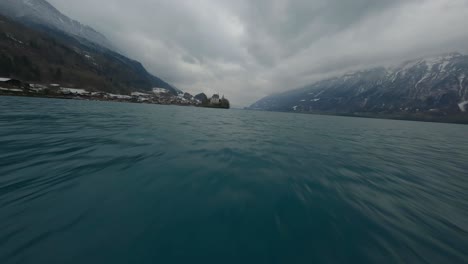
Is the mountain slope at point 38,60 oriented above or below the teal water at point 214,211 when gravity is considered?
above

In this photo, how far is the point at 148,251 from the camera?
308 cm

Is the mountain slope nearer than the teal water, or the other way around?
the teal water

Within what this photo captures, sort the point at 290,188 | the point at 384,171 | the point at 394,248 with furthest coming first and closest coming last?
1. the point at 384,171
2. the point at 290,188
3. the point at 394,248

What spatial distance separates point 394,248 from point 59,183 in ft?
29.9

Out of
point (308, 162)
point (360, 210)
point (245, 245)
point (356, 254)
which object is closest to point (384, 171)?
point (308, 162)

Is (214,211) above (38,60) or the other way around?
the other way around

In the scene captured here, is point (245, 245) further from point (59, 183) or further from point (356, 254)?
point (59, 183)

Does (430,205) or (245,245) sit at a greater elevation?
(430,205)

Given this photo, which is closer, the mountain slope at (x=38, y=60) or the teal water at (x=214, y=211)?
the teal water at (x=214, y=211)

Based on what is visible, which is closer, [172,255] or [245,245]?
[172,255]

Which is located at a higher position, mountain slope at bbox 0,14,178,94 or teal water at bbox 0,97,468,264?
mountain slope at bbox 0,14,178,94

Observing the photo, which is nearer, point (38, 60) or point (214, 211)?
point (214, 211)

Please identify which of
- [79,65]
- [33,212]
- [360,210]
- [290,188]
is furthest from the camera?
[79,65]

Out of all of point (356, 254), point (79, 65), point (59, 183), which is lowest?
point (59, 183)
